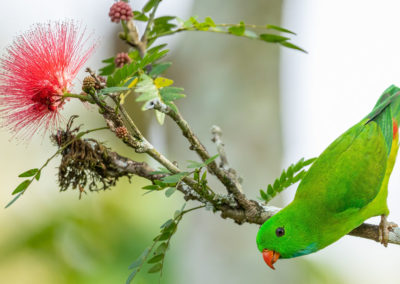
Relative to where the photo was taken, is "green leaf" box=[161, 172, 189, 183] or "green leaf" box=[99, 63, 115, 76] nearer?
"green leaf" box=[161, 172, 189, 183]

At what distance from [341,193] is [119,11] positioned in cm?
132

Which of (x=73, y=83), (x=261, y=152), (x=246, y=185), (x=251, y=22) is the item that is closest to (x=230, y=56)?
(x=251, y=22)

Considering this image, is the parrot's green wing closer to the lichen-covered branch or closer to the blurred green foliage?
the lichen-covered branch

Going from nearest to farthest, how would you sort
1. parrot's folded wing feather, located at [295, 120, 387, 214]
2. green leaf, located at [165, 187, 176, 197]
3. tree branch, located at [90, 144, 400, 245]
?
1. green leaf, located at [165, 187, 176, 197]
2. tree branch, located at [90, 144, 400, 245]
3. parrot's folded wing feather, located at [295, 120, 387, 214]

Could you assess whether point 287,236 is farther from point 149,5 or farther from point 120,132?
point 149,5

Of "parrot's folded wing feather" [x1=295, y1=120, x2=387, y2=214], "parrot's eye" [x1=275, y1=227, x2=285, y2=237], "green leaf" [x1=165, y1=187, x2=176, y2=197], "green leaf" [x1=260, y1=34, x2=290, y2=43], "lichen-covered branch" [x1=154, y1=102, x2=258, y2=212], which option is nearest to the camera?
"green leaf" [x1=165, y1=187, x2=176, y2=197]

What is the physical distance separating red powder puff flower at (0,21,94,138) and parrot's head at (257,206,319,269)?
1.05 meters

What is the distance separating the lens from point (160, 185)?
149 centimetres

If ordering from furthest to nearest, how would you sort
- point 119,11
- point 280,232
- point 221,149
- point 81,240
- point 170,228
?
point 81,240
point 280,232
point 221,149
point 119,11
point 170,228

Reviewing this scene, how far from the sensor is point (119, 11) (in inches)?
68.3

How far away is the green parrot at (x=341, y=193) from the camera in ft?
6.82

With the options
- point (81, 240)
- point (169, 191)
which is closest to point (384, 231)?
point (169, 191)

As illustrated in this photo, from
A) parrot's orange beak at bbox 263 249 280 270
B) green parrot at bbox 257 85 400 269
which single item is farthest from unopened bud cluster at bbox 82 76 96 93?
parrot's orange beak at bbox 263 249 280 270

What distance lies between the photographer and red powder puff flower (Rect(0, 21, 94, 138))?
59.8 inches
